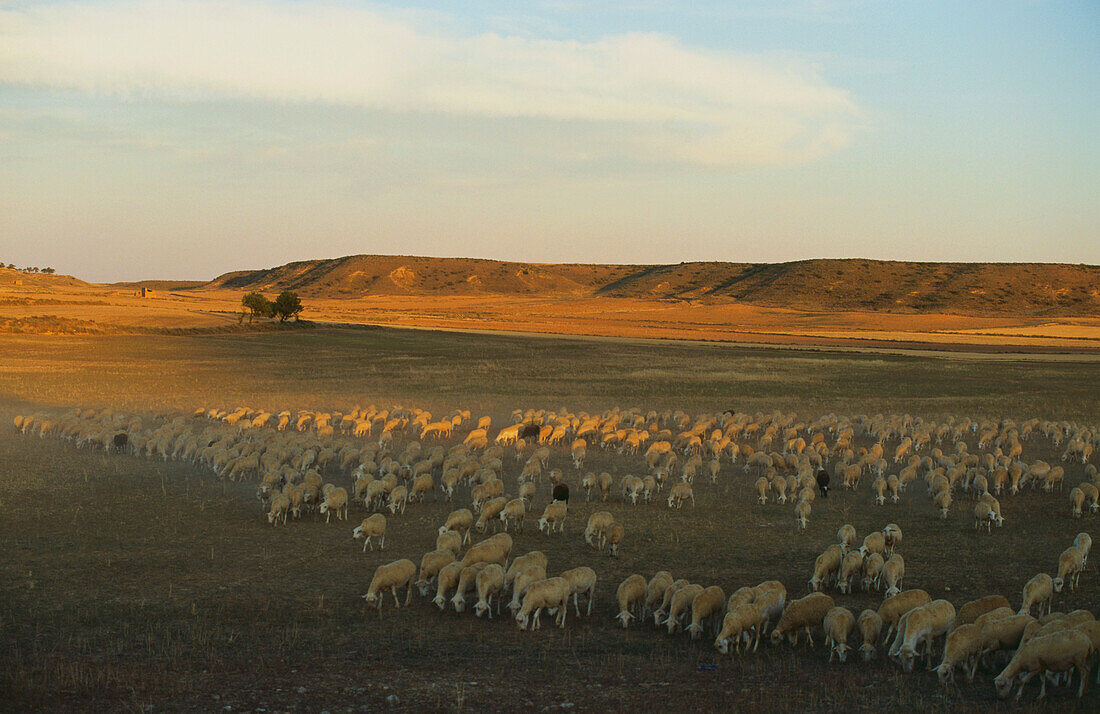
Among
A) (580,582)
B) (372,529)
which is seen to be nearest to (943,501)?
(580,582)

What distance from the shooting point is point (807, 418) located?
3092 cm

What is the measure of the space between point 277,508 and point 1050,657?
12.1 m

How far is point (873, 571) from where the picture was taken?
41.0ft

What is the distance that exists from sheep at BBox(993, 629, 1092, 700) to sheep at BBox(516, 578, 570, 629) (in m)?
4.82

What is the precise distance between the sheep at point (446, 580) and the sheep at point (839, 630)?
4.56m

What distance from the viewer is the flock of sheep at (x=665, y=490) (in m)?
10.1

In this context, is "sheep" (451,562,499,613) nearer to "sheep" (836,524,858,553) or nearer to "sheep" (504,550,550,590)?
"sheep" (504,550,550,590)

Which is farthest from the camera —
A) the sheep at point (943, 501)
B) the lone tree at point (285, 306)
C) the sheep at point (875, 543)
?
the lone tree at point (285, 306)

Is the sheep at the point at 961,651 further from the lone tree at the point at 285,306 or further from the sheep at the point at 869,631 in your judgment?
the lone tree at the point at 285,306

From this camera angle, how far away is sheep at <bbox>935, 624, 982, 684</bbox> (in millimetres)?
9266

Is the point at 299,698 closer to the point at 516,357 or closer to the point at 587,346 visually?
the point at 516,357

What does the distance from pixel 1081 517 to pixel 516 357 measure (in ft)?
135

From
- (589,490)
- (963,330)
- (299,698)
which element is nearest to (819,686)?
(299,698)

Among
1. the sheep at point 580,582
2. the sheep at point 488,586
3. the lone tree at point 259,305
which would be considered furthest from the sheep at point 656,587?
the lone tree at point 259,305
